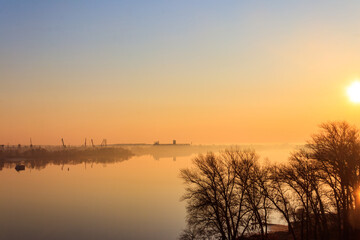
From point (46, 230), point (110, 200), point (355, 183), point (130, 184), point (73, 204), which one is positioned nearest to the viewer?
point (355, 183)

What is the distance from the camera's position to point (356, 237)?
33688 millimetres

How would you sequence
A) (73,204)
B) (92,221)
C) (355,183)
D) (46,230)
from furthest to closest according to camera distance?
(73,204)
(92,221)
(46,230)
(355,183)

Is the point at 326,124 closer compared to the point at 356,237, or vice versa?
the point at 356,237

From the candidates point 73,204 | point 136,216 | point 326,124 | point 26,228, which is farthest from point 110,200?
point 326,124

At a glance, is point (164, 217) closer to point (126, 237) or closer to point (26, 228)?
point (126, 237)

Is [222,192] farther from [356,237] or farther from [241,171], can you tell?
[356,237]

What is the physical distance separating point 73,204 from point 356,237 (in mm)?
57045

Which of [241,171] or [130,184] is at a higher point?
[241,171]

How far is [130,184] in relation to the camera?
4171 inches

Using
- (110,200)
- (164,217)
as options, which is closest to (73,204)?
(110,200)

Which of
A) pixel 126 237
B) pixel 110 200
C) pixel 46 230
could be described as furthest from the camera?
pixel 110 200

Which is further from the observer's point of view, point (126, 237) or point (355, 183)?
point (126, 237)

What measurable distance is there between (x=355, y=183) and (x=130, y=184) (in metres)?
81.8

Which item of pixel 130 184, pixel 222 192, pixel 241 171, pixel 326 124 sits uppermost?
pixel 326 124
